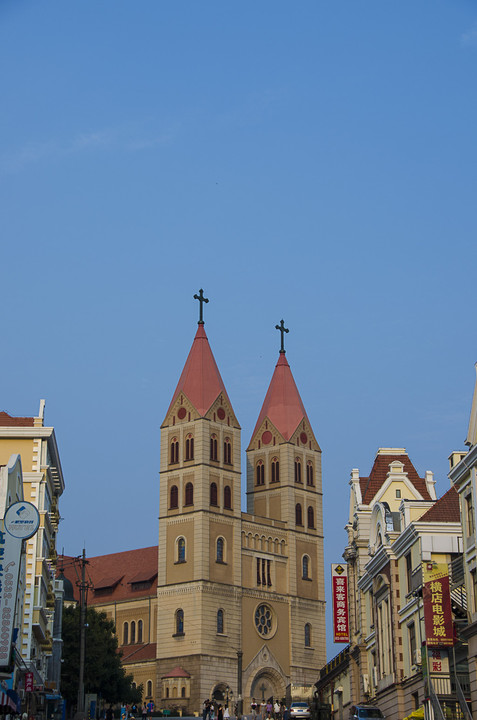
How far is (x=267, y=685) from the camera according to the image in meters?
103

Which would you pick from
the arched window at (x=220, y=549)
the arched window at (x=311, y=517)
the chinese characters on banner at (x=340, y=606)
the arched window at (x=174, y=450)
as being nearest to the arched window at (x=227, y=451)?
the arched window at (x=174, y=450)

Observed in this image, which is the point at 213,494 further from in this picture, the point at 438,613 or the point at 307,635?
the point at 438,613

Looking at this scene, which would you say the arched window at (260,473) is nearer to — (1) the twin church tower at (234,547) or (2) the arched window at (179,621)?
(1) the twin church tower at (234,547)

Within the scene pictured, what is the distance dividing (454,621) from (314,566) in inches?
2839

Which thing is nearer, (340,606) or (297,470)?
(340,606)

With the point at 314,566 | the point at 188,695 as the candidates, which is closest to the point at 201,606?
the point at 188,695

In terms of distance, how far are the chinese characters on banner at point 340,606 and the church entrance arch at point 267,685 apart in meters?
42.0

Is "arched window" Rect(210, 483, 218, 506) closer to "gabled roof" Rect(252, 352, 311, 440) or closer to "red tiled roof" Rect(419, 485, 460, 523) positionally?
"gabled roof" Rect(252, 352, 311, 440)

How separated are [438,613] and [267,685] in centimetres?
6638

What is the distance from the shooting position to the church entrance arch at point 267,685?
333 feet

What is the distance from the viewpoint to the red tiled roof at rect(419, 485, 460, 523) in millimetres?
44156

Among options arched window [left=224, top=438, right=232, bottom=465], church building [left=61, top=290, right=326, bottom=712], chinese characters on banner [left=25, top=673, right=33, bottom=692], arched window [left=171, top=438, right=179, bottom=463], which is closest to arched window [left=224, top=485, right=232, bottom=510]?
church building [left=61, top=290, right=326, bottom=712]

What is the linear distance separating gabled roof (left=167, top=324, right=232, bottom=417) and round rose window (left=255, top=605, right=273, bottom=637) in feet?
59.1

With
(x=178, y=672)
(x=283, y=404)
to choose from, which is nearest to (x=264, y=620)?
(x=178, y=672)
